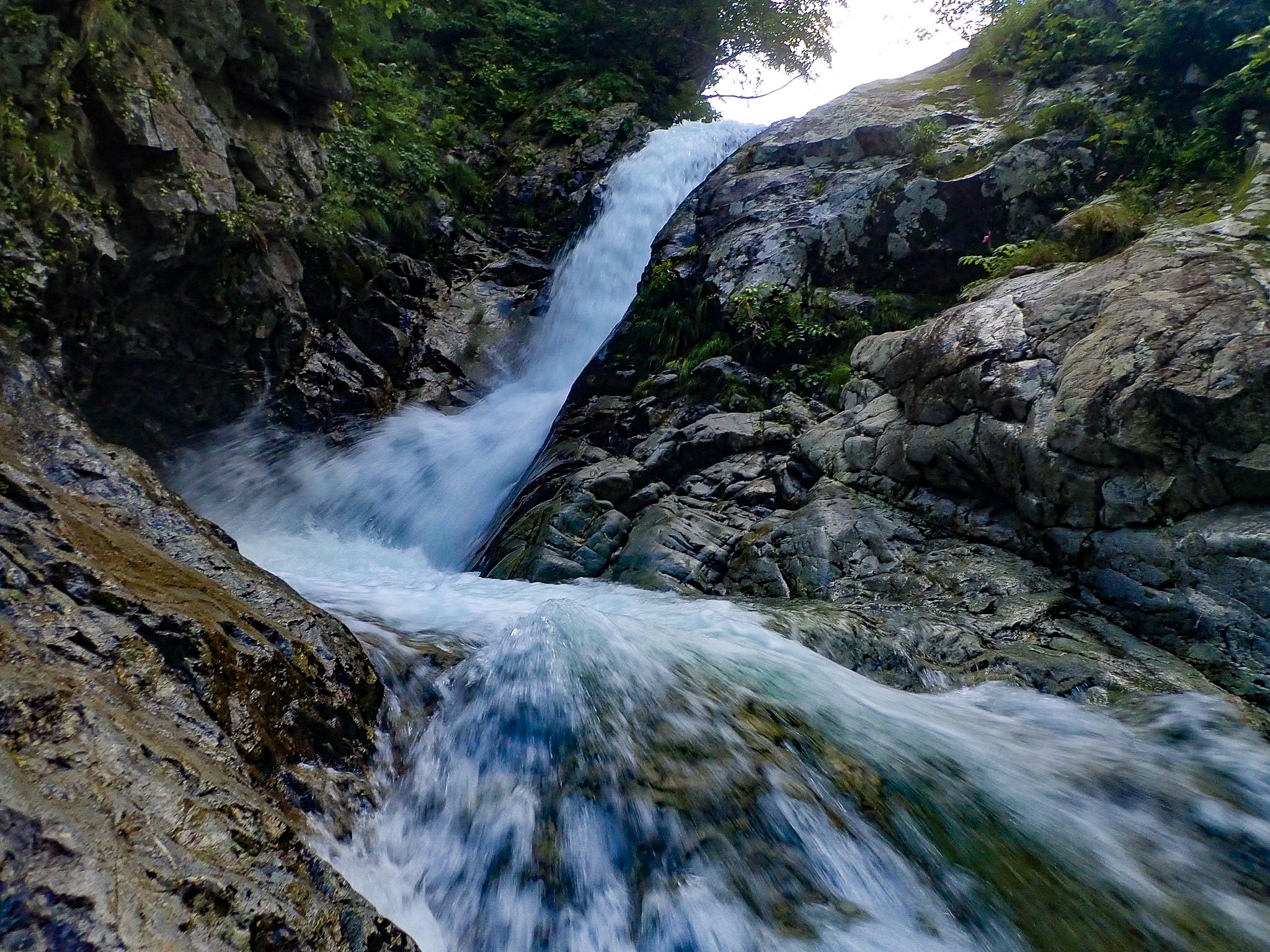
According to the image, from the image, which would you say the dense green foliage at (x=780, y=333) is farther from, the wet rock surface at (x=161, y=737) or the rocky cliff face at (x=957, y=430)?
the wet rock surface at (x=161, y=737)

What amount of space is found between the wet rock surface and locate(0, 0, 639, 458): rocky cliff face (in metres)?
2.83

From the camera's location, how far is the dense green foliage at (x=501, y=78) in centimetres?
→ 1126

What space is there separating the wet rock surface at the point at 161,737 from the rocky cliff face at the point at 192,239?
111 inches

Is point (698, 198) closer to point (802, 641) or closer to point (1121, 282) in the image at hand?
point (1121, 282)

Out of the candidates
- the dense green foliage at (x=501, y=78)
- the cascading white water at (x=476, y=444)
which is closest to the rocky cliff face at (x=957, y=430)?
the cascading white water at (x=476, y=444)

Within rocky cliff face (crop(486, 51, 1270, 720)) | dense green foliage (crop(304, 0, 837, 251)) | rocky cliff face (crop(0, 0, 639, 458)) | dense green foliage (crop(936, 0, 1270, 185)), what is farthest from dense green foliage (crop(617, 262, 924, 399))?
dense green foliage (crop(304, 0, 837, 251))

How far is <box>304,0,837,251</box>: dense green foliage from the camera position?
36.9 feet

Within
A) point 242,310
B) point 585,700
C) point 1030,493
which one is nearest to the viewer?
point 585,700

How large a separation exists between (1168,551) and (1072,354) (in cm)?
157

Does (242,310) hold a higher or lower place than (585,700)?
higher

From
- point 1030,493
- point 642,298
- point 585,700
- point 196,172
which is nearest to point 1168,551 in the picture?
point 1030,493

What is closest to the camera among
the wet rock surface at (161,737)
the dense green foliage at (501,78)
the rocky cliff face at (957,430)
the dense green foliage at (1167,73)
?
the wet rock surface at (161,737)

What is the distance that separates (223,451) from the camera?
8281 mm

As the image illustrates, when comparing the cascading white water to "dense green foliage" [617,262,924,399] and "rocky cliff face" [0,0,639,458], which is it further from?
"dense green foliage" [617,262,924,399]
